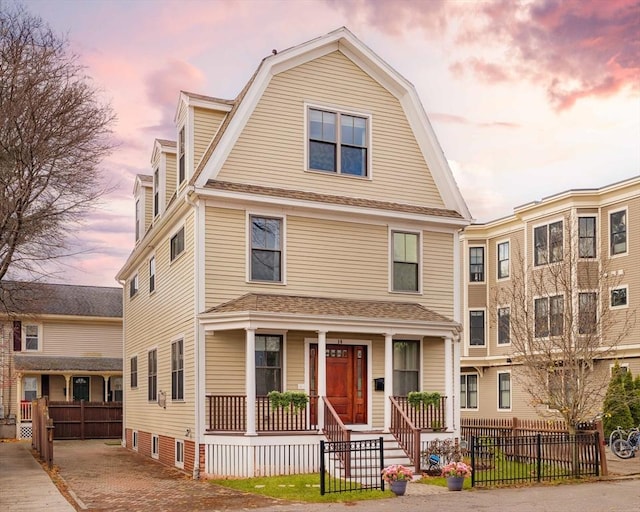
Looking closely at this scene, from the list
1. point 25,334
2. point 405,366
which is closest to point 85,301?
point 25,334

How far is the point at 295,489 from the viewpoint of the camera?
1641 centimetres

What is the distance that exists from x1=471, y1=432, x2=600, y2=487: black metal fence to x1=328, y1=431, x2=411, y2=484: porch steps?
1.87 meters

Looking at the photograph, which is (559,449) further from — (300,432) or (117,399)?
(117,399)

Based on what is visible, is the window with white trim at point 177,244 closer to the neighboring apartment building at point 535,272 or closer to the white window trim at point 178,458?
the white window trim at point 178,458

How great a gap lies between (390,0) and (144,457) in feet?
53.5

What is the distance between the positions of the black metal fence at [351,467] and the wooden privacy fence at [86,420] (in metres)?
19.6

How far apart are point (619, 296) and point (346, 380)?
658 inches

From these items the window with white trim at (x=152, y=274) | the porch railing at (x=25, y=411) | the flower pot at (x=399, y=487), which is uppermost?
the window with white trim at (x=152, y=274)

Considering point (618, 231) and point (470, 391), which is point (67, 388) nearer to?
point (470, 391)

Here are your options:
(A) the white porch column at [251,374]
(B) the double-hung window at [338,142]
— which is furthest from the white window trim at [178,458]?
(B) the double-hung window at [338,142]

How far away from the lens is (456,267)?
23297mm

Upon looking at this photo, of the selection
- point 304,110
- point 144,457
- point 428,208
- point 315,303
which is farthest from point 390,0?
point 144,457

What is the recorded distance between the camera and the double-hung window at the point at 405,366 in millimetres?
21656

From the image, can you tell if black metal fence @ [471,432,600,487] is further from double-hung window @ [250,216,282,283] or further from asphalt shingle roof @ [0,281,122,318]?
asphalt shingle roof @ [0,281,122,318]
